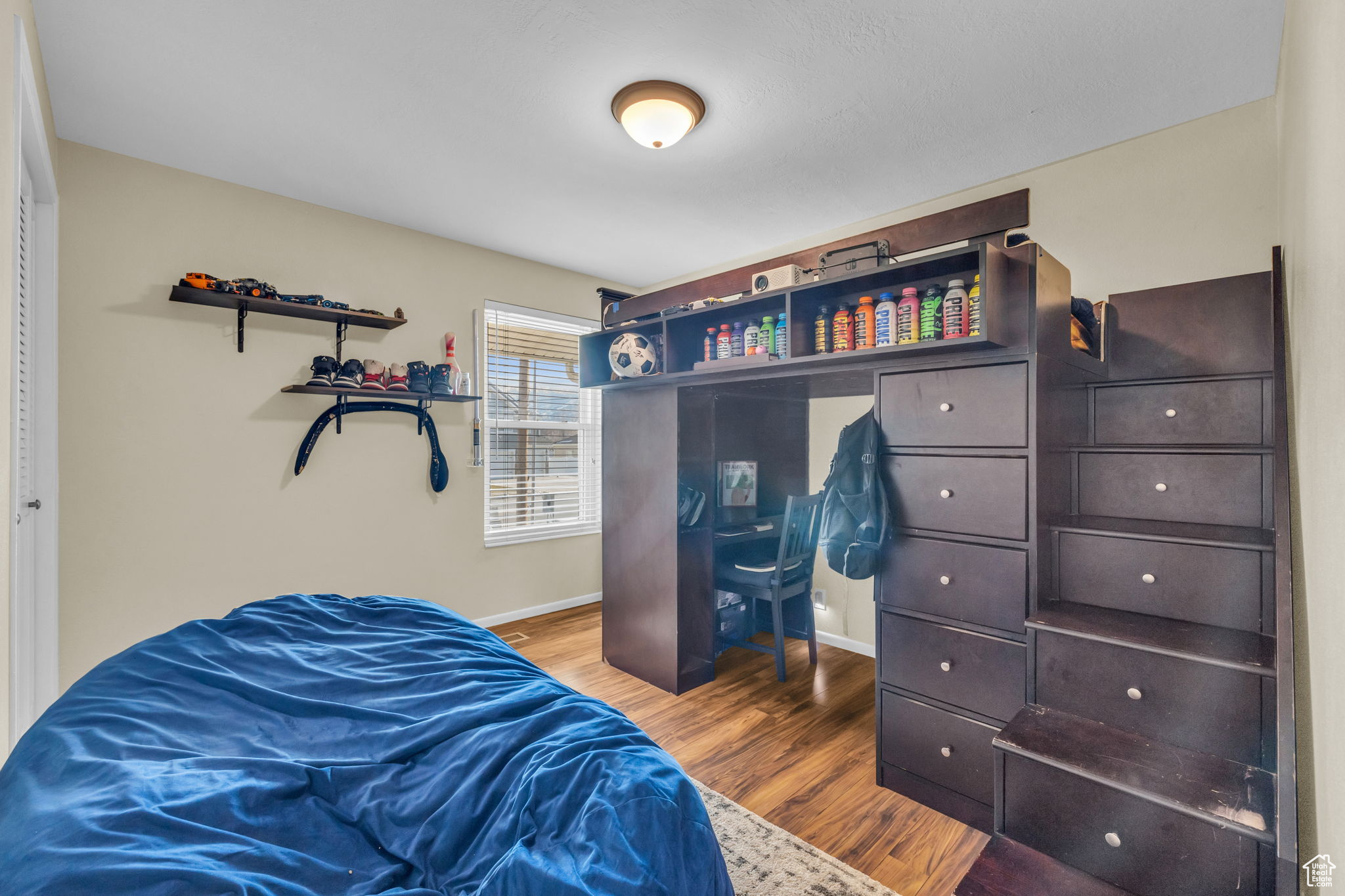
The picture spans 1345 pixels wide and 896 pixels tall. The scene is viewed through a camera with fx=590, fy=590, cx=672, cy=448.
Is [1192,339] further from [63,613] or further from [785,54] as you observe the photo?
[63,613]

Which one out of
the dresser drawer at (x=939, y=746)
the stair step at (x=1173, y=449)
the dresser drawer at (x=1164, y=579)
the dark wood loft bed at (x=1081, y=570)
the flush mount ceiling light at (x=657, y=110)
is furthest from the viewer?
the flush mount ceiling light at (x=657, y=110)

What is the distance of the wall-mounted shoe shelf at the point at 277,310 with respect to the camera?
271 cm

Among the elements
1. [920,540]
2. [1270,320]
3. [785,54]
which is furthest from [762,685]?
[785,54]

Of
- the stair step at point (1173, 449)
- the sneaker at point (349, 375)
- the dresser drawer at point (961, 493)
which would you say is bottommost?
the dresser drawer at point (961, 493)

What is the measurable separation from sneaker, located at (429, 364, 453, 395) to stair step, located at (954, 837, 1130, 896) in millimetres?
3207

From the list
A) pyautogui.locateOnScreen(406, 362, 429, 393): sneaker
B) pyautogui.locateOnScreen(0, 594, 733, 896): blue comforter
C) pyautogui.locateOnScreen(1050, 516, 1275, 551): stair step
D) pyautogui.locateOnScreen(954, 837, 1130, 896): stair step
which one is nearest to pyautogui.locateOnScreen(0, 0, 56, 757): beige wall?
pyautogui.locateOnScreen(0, 594, 733, 896): blue comforter

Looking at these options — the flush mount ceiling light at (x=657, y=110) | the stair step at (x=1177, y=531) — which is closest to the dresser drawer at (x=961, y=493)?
the stair step at (x=1177, y=531)

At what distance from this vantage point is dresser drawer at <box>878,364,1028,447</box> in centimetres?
187

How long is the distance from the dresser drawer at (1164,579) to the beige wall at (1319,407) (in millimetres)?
222

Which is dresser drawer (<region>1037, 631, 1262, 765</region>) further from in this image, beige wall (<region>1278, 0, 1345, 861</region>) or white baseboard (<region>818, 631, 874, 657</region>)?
white baseboard (<region>818, 631, 874, 657</region>)

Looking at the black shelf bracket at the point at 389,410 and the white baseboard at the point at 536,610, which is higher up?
the black shelf bracket at the point at 389,410

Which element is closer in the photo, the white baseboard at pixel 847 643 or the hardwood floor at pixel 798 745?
the hardwood floor at pixel 798 745

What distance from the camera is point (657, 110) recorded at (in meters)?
2.16

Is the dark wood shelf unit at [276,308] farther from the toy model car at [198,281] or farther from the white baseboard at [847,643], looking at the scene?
the white baseboard at [847,643]
